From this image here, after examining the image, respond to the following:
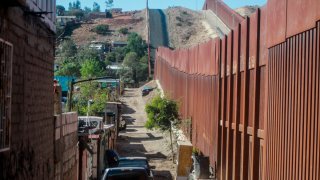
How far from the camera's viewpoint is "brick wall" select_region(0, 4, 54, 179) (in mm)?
9016

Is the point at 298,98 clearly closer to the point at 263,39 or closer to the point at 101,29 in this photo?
the point at 263,39

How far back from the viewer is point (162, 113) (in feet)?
114

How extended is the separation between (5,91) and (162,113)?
86.3 ft

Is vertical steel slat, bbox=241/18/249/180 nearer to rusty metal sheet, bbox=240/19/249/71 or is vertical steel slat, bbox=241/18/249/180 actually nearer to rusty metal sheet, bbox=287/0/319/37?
rusty metal sheet, bbox=240/19/249/71

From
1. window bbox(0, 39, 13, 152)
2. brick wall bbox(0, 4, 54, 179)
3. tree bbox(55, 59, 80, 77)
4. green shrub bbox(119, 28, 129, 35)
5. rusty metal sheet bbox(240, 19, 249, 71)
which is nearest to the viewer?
window bbox(0, 39, 13, 152)

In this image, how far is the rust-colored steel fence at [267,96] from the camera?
33.3 feet

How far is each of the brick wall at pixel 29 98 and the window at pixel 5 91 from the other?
129mm

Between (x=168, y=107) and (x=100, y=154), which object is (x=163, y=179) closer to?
(x=100, y=154)

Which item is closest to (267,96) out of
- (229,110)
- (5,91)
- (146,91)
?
(229,110)

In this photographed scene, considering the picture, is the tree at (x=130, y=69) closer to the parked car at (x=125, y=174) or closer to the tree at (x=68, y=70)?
the tree at (x=68, y=70)

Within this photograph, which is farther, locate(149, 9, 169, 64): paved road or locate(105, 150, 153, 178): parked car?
locate(149, 9, 169, 64): paved road

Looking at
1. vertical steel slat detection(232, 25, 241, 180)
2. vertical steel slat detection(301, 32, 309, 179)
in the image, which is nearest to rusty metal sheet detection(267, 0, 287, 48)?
vertical steel slat detection(301, 32, 309, 179)

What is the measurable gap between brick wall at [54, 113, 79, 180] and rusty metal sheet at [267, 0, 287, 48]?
4.82m

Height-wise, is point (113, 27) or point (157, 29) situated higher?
point (113, 27)
